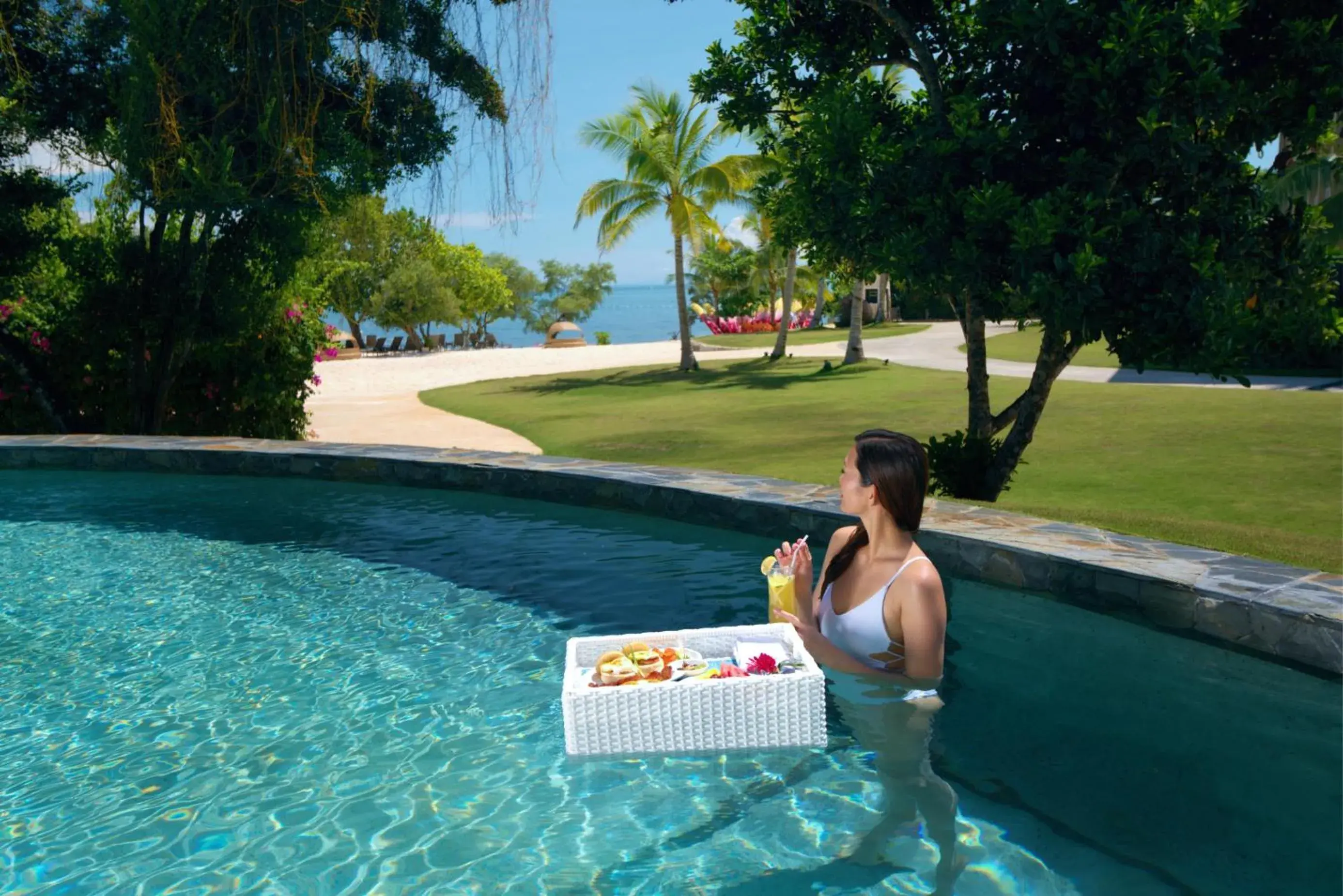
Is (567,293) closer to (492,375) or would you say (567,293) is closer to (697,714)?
(492,375)

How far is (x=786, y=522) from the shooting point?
8484 millimetres

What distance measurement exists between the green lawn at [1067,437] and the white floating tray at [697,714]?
18.0 ft

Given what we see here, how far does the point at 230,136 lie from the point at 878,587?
10.8 meters

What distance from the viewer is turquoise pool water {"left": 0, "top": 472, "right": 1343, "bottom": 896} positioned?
13.1 feet

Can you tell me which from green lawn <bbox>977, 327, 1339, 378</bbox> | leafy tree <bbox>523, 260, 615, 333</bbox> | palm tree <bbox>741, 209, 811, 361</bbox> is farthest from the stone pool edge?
leafy tree <bbox>523, 260, 615, 333</bbox>

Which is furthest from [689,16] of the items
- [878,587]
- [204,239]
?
[878,587]

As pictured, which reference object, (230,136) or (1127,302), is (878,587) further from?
(230,136)

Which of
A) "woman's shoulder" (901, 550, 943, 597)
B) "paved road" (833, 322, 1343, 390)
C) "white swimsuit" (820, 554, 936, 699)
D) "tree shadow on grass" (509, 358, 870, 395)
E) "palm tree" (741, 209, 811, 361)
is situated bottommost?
"tree shadow on grass" (509, 358, 870, 395)

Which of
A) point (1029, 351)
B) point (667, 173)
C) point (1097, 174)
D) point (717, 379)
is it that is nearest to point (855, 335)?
point (717, 379)

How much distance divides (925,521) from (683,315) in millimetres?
25594

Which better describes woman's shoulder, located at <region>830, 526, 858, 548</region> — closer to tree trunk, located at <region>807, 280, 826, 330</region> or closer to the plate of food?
the plate of food

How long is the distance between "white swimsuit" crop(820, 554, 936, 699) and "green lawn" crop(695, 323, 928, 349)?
37699mm

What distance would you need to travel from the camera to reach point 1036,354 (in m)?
32.0

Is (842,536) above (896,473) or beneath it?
beneath
